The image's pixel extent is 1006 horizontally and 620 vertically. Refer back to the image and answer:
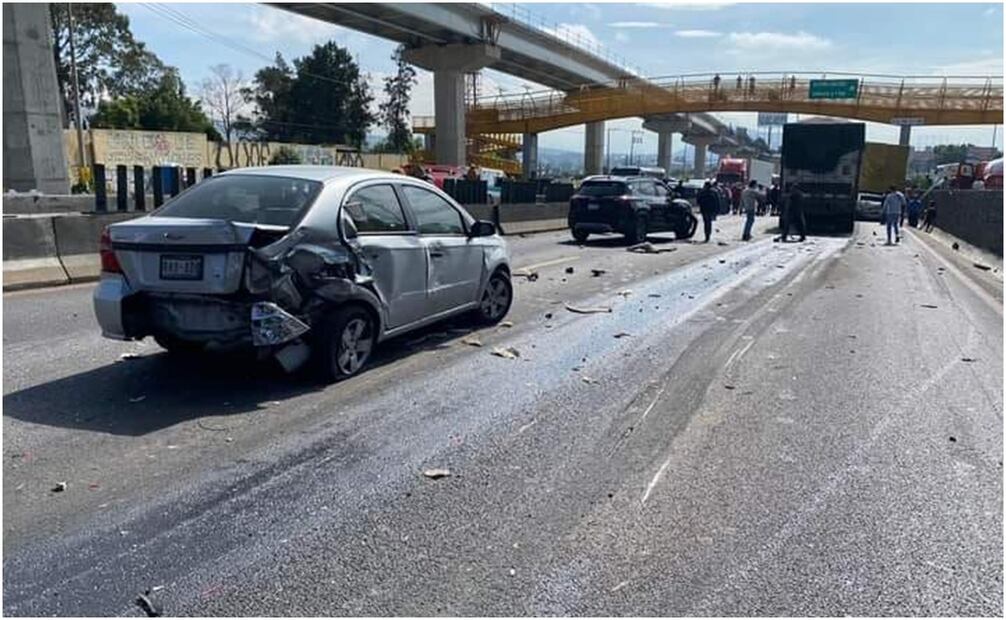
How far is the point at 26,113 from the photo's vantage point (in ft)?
66.4

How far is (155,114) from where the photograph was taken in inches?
2373

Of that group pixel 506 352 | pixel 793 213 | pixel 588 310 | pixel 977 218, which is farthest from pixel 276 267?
pixel 793 213

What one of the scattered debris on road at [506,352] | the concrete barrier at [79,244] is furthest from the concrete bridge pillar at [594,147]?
the scattered debris on road at [506,352]

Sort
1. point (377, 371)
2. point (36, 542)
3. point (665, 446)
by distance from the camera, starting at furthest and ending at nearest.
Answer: point (377, 371), point (665, 446), point (36, 542)

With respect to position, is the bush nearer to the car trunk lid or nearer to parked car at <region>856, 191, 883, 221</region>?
parked car at <region>856, 191, 883, 221</region>

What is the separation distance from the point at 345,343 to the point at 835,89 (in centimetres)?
4991

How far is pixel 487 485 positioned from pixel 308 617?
1.46m

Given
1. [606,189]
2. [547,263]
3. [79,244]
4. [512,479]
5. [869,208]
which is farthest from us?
[869,208]

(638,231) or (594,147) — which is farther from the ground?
(594,147)

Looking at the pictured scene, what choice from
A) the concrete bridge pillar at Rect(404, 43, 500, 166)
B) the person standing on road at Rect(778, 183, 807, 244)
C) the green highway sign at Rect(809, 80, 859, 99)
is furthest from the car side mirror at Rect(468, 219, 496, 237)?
the green highway sign at Rect(809, 80, 859, 99)

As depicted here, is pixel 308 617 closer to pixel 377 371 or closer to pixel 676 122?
pixel 377 371

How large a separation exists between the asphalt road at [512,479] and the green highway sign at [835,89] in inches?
1783

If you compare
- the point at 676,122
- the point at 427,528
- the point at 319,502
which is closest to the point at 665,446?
the point at 427,528

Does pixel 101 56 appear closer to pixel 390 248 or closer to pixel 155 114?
pixel 155 114
